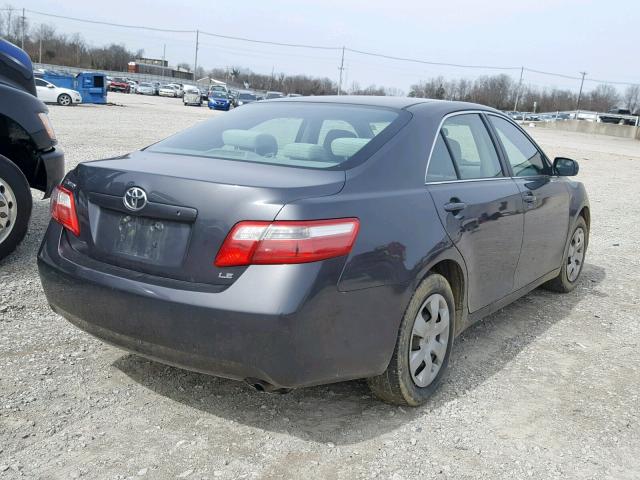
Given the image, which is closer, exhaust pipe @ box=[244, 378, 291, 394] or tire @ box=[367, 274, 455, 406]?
exhaust pipe @ box=[244, 378, 291, 394]

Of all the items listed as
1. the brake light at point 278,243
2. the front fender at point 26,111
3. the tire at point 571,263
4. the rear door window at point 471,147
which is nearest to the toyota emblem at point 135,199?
the brake light at point 278,243

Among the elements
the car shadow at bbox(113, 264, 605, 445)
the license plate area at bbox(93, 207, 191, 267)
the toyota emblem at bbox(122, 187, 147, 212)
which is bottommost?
the car shadow at bbox(113, 264, 605, 445)

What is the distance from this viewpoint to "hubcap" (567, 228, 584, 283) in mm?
5551

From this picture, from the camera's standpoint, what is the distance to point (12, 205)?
16.2 feet

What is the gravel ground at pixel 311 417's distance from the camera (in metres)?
2.73

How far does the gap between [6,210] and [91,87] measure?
3770cm

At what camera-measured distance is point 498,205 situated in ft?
12.8

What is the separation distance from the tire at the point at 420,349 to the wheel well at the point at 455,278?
11 centimetres

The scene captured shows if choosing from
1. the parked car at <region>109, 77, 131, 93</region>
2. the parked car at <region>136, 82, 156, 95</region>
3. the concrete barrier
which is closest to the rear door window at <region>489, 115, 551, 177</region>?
the concrete barrier

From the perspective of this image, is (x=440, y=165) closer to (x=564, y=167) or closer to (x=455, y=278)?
(x=455, y=278)

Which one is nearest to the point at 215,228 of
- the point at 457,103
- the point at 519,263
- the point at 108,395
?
the point at 108,395

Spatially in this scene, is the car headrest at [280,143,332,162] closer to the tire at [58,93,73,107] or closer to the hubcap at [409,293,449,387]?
the hubcap at [409,293,449,387]

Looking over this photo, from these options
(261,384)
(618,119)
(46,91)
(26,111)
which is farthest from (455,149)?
(618,119)

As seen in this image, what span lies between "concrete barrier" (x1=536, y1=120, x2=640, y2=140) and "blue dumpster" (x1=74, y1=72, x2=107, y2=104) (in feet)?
127
